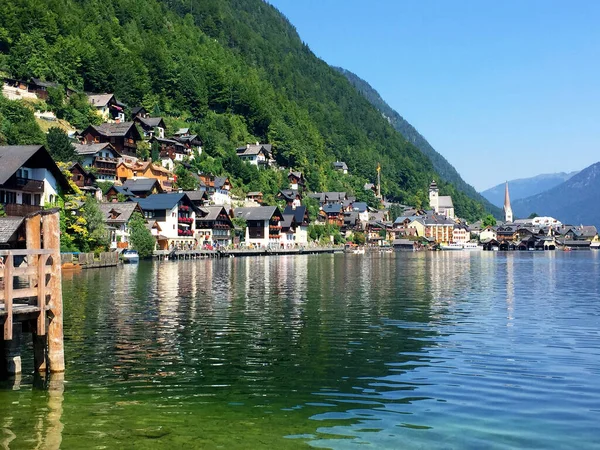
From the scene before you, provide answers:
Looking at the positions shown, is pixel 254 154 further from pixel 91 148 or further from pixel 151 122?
pixel 91 148

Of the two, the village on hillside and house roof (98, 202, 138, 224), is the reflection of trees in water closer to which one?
the village on hillside

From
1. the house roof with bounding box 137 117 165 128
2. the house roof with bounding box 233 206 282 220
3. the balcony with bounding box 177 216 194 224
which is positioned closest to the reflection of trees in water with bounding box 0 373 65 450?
the balcony with bounding box 177 216 194 224

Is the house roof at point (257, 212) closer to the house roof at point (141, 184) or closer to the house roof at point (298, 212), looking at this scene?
the house roof at point (298, 212)

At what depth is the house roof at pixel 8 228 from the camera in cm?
3794

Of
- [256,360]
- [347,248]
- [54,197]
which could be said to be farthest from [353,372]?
[347,248]

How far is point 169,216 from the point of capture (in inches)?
4461

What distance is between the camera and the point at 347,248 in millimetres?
174000

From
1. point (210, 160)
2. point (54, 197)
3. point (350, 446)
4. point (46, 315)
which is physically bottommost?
point (350, 446)

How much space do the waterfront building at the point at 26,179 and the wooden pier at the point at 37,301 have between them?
4024 cm

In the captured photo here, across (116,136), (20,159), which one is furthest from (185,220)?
(20,159)

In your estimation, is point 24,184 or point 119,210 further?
point 119,210

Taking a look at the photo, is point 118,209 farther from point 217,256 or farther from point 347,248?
point 347,248

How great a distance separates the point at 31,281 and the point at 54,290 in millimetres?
676

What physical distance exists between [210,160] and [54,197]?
93940mm
